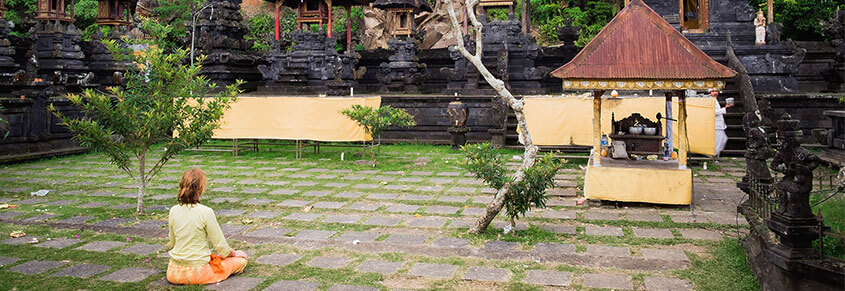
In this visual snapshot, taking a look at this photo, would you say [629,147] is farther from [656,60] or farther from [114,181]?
[114,181]

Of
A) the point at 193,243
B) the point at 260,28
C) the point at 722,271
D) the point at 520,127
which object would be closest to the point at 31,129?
the point at 193,243

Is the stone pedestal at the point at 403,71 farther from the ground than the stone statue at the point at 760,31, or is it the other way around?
the stone statue at the point at 760,31

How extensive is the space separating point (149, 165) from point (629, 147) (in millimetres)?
10934

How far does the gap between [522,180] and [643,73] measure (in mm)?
3242

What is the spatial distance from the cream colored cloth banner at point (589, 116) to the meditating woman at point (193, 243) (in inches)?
388

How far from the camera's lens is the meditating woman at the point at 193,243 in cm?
549

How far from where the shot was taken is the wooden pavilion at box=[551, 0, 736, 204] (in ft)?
29.2

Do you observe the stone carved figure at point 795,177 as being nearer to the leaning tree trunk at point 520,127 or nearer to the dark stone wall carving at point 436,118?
the leaning tree trunk at point 520,127

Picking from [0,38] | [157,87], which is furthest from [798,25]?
Result: [0,38]

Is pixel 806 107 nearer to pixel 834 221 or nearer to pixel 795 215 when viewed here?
pixel 834 221

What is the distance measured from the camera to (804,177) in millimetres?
4598

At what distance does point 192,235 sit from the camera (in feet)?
18.0

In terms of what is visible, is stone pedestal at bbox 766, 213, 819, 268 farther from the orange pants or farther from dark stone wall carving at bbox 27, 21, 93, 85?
dark stone wall carving at bbox 27, 21, 93, 85

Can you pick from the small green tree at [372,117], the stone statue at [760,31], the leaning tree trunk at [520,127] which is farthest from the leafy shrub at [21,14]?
the stone statue at [760,31]
